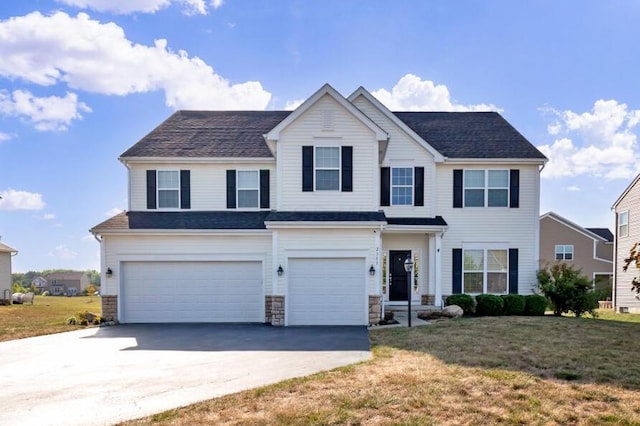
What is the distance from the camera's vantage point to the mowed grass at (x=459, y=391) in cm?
547

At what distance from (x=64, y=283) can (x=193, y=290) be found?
58.4m

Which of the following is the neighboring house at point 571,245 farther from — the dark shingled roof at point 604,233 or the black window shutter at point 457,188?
the black window shutter at point 457,188

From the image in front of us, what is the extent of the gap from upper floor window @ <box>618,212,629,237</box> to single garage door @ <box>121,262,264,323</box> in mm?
20879

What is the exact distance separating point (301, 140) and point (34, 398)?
10121mm

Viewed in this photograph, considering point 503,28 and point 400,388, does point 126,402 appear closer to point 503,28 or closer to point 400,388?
point 400,388

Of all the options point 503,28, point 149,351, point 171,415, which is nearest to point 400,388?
point 171,415

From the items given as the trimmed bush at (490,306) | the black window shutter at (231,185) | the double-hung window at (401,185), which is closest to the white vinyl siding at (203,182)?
the black window shutter at (231,185)

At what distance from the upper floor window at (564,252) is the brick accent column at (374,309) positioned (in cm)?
2349

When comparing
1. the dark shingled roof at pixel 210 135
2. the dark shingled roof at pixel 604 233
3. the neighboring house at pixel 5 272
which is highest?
the dark shingled roof at pixel 210 135

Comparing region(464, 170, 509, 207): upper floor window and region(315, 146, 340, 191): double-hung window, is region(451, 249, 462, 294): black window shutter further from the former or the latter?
region(315, 146, 340, 191): double-hung window

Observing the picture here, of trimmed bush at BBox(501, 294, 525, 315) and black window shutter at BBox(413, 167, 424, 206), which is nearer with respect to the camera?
trimmed bush at BBox(501, 294, 525, 315)

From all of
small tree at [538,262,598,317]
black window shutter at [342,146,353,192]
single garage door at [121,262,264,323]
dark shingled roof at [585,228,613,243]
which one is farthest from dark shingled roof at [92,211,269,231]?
dark shingled roof at [585,228,613,243]

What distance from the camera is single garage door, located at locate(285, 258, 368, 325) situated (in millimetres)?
13805

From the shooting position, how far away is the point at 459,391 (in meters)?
6.37
